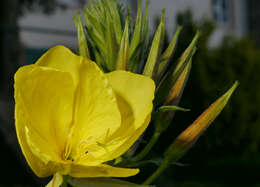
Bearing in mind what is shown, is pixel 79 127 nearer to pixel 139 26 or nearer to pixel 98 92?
pixel 98 92

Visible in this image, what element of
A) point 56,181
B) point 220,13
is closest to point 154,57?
point 56,181

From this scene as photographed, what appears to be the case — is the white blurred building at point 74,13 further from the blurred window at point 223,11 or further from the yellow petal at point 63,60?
the yellow petal at point 63,60

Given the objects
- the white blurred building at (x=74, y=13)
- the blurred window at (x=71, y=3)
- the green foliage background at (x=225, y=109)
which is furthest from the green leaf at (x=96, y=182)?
the blurred window at (x=71, y=3)

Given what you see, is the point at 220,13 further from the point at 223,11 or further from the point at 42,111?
the point at 42,111

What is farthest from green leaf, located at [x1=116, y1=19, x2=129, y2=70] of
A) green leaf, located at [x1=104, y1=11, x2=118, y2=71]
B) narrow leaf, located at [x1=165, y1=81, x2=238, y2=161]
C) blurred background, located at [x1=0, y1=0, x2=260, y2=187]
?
blurred background, located at [x1=0, y1=0, x2=260, y2=187]

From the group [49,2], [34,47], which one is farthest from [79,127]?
[34,47]
